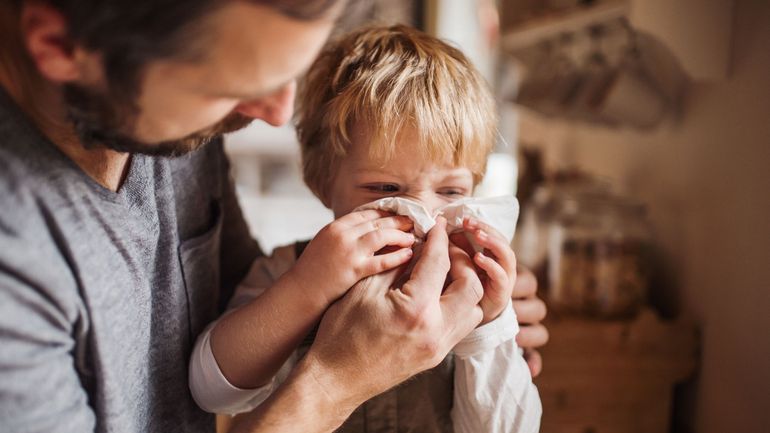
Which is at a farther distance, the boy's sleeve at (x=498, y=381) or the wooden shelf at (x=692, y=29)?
the wooden shelf at (x=692, y=29)

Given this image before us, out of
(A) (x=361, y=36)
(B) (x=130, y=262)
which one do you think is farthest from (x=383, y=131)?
(B) (x=130, y=262)

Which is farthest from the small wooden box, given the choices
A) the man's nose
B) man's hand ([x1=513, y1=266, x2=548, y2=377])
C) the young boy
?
the man's nose

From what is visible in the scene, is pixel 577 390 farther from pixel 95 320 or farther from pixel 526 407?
pixel 95 320

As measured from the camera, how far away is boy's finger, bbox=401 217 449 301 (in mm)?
795

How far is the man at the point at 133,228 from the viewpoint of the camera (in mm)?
603

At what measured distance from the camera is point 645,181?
1.75 m

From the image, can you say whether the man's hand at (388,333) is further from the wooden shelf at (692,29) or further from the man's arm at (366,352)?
the wooden shelf at (692,29)

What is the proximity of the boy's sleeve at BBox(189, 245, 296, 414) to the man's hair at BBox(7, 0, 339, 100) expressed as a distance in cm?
47

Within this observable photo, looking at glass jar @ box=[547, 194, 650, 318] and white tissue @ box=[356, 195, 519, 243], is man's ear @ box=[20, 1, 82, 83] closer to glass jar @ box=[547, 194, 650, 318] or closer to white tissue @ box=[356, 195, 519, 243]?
white tissue @ box=[356, 195, 519, 243]

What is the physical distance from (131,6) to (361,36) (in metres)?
0.55

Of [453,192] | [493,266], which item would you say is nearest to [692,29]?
[453,192]

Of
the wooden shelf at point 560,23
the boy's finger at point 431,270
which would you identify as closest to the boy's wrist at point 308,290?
the boy's finger at point 431,270

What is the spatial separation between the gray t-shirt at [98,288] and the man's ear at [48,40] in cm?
8

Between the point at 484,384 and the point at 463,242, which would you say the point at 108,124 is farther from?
the point at 484,384
